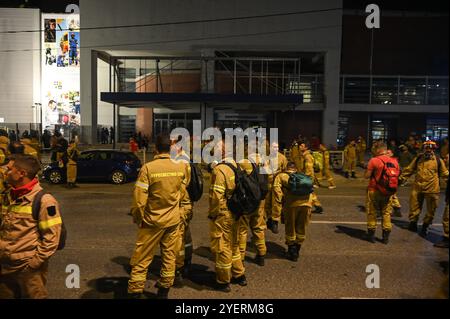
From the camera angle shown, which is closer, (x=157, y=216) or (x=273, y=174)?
(x=157, y=216)

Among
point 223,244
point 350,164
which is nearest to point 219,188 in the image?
point 223,244

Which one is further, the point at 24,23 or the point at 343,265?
the point at 24,23

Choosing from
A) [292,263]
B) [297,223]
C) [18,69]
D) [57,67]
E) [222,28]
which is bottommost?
[292,263]

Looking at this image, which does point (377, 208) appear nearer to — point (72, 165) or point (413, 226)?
point (413, 226)

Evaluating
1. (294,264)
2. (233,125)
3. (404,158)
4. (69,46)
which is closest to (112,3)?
(233,125)

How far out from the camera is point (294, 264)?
19.4 feet

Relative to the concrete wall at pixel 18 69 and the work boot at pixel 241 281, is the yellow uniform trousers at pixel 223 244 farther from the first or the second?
the concrete wall at pixel 18 69

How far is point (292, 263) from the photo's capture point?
19.6 ft

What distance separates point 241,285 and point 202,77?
23765mm

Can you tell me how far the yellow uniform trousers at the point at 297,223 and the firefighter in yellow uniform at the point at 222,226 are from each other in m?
1.40

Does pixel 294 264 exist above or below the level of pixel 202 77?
A: below

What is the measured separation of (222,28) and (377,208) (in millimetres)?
21961

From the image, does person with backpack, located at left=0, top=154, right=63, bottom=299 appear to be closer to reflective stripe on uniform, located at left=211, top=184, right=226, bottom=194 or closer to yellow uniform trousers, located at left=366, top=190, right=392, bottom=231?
reflective stripe on uniform, located at left=211, top=184, right=226, bottom=194
